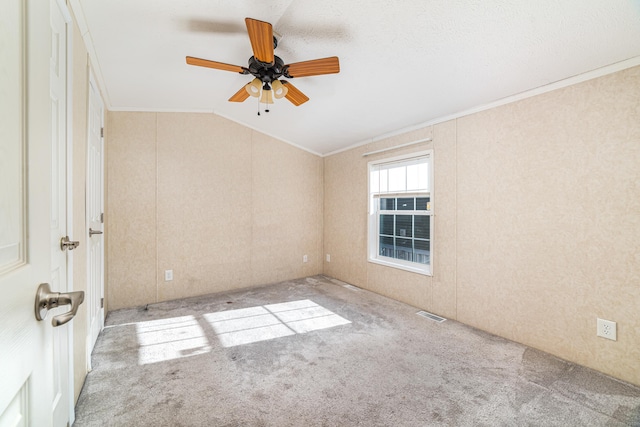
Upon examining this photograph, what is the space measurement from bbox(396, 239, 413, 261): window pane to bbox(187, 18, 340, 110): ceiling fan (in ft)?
7.17

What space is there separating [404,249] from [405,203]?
0.59 m

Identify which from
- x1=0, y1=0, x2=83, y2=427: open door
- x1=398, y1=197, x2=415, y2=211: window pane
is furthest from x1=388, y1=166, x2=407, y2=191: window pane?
x1=0, y1=0, x2=83, y2=427: open door

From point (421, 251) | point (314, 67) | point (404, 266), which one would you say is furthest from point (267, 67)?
point (404, 266)

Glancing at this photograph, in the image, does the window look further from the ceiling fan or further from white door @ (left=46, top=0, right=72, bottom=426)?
white door @ (left=46, top=0, right=72, bottom=426)

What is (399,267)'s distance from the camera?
359cm

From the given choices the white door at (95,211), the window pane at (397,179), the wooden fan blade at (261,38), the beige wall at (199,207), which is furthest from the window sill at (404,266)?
the white door at (95,211)

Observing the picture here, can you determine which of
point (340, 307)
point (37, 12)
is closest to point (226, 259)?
point (340, 307)

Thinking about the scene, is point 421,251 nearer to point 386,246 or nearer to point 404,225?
point 404,225

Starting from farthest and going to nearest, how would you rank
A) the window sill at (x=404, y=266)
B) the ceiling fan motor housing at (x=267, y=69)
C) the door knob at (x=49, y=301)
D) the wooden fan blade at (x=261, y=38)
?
the window sill at (x=404, y=266), the ceiling fan motor housing at (x=267, y=69), the wooden fan blade at (x=261, y=38), the door knob at (x=49, y=301)

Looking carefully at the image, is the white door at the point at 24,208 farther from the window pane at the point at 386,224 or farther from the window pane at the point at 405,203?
the window pane at the point at 386,224

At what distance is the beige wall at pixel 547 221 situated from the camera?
6.40 ft

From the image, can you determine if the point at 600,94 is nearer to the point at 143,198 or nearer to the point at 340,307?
the point at 340,307

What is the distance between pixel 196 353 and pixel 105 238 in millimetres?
1776

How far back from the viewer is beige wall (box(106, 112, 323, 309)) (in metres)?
3.32
